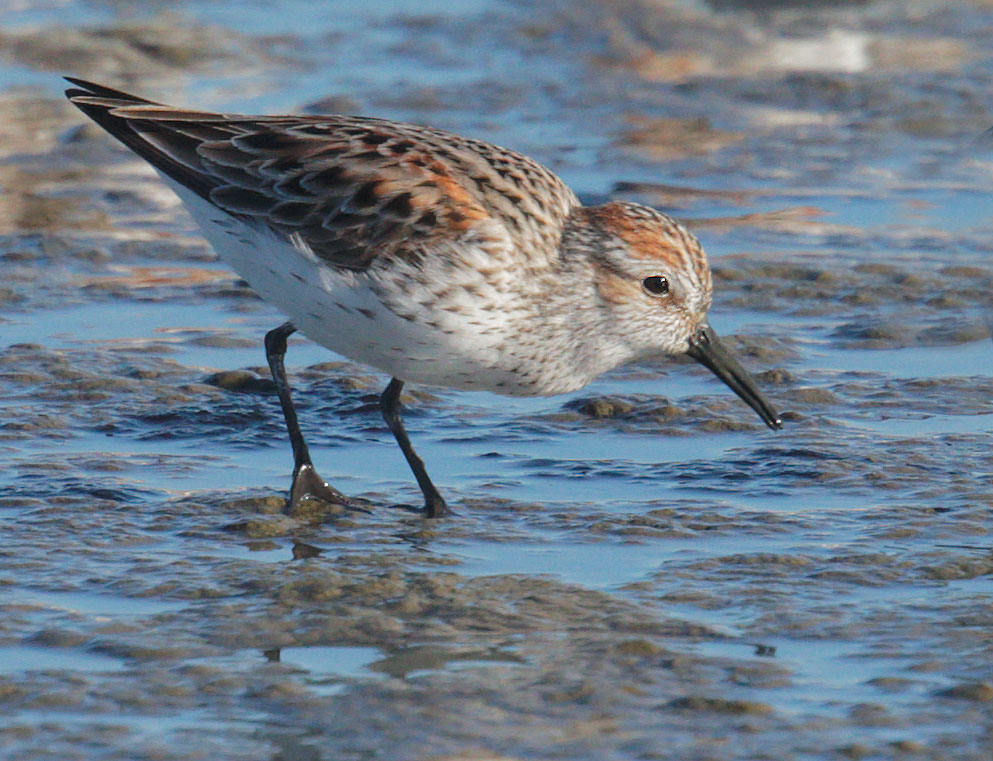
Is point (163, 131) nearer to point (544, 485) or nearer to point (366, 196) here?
point (366, 196)

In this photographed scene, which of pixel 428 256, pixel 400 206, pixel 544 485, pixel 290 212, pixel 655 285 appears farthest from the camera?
pixel 544 485

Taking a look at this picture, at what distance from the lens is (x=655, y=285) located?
743 cm

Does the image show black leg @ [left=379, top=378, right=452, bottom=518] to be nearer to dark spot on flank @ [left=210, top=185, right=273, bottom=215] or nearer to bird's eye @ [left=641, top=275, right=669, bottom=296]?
dark spot on flank @ [left=210, top=185, right=273, bottom=215]

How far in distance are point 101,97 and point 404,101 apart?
638 centimetres

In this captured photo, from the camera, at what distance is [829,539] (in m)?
7.00

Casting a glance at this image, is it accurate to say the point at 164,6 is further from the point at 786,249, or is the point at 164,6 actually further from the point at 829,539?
the point at 829,539

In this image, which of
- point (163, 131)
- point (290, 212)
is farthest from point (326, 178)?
point (163, 131)

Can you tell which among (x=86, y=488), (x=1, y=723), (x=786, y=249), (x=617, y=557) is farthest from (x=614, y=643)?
(x=786, y=249)

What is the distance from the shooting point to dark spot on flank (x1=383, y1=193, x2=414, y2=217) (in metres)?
7.18

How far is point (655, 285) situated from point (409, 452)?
1.30 metres

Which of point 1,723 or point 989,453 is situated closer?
point 1,723

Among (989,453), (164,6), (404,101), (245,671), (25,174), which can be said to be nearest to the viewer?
(245,671)

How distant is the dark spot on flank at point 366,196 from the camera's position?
23.8ft

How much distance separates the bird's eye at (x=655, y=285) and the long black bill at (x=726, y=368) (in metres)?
0.33
